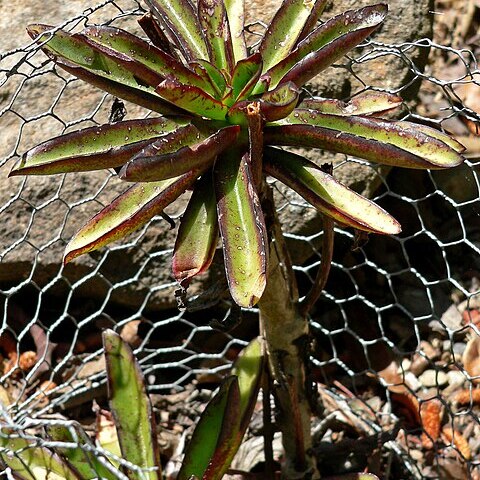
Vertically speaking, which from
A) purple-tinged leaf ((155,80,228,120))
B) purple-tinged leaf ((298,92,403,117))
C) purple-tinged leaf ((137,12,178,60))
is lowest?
purple-tinged leaf ((155,80,228,120))

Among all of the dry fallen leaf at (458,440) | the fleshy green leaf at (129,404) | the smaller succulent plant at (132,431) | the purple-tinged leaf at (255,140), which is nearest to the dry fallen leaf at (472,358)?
the dry fallen leaf at (458,440)

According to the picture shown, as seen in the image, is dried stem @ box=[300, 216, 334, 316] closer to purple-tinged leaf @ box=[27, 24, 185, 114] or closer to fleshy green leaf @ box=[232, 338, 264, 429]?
fleshy green leaf @ box=[232, 338, 264, 429]

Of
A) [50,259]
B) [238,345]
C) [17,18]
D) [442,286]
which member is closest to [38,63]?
[17,18]

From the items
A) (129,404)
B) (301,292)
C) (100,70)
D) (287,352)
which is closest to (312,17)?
(100,70)

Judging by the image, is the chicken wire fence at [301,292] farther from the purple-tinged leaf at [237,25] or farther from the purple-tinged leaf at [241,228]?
the purple-tinged leaf at [241,228]

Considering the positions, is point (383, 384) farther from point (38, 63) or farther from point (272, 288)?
point (38, 63)

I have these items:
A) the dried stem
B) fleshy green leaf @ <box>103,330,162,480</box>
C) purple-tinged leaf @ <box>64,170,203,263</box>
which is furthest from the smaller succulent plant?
purple-tinged leaf @ <box>64,170,203,263</box>
